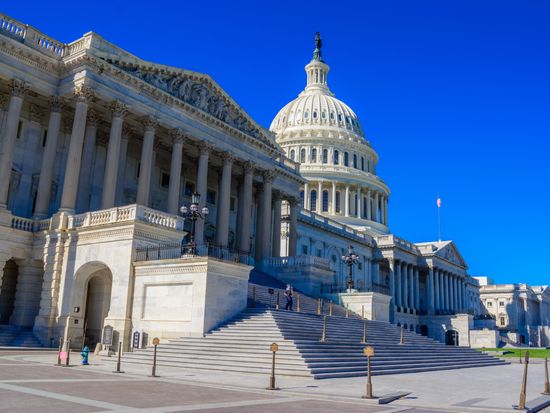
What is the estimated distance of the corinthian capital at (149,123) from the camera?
42.8 meters

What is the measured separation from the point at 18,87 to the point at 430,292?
8858cm

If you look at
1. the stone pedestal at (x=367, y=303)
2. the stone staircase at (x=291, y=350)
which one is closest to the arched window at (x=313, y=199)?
the stone pedestal at (x=367, y=303)

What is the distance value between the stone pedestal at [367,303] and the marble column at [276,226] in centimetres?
1445

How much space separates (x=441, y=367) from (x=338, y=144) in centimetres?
9483

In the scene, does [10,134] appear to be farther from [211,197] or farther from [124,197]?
[211,197]

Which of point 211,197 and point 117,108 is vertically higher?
point 117,108

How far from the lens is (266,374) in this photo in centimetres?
2220

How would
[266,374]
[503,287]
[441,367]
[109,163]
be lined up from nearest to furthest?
1. [266,374]
2. [441,367]
3. [109,163]
4. [503,287]

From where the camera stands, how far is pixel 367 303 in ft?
146

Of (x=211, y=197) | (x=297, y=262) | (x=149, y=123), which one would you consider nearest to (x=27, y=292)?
(x=149, y=123)

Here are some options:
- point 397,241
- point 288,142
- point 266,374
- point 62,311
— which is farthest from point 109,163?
point 288,142

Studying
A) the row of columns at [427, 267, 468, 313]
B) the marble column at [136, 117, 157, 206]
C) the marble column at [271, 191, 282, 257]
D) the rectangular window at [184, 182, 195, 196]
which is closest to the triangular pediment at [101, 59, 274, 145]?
the marble column at [136, 117, 157, 206]

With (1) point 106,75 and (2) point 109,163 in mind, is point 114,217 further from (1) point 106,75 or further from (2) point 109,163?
(1) point 106,75

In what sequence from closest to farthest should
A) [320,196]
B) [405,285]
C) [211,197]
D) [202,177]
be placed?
[202,177] < [211,197] < [405,285] < [320,196]
